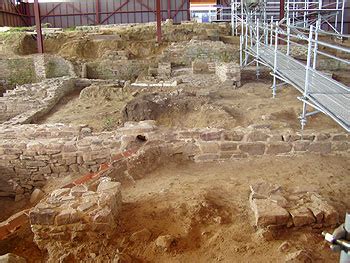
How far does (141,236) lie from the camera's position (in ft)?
11.4

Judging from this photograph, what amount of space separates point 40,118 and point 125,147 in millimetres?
4583

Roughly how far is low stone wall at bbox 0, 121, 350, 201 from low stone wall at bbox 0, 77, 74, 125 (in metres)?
2.79

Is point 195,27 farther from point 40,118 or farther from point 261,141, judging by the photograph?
point 261,141

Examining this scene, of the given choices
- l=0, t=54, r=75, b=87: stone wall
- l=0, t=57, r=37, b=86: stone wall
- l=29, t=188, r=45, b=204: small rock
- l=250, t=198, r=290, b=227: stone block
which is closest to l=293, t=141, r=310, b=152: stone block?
l=250, t=198, r=290, b=227: stone block

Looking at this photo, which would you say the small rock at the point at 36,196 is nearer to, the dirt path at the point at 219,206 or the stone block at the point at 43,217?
the dirt path at the point at 219,206

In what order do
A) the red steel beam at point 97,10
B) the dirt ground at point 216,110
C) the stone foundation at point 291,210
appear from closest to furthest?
the stone foundation at point 291,210 → the dirt ground at point 216,110 → the red steel beam at point 97,10

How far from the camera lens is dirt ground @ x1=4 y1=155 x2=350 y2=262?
10.6 ft

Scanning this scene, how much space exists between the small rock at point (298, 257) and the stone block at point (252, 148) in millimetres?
2483

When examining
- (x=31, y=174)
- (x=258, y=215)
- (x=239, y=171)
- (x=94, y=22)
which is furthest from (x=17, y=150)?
(x=94, y=22)

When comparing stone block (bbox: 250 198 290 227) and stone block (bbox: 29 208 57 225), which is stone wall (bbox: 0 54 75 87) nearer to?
stone block (bbox: 29 208 57 225)

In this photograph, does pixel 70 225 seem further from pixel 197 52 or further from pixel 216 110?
pixel 197 52

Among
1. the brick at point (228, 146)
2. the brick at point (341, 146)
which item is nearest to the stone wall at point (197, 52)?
the brick at point (341, 146)

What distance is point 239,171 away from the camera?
200 inches

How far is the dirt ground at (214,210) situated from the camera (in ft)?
10.6
